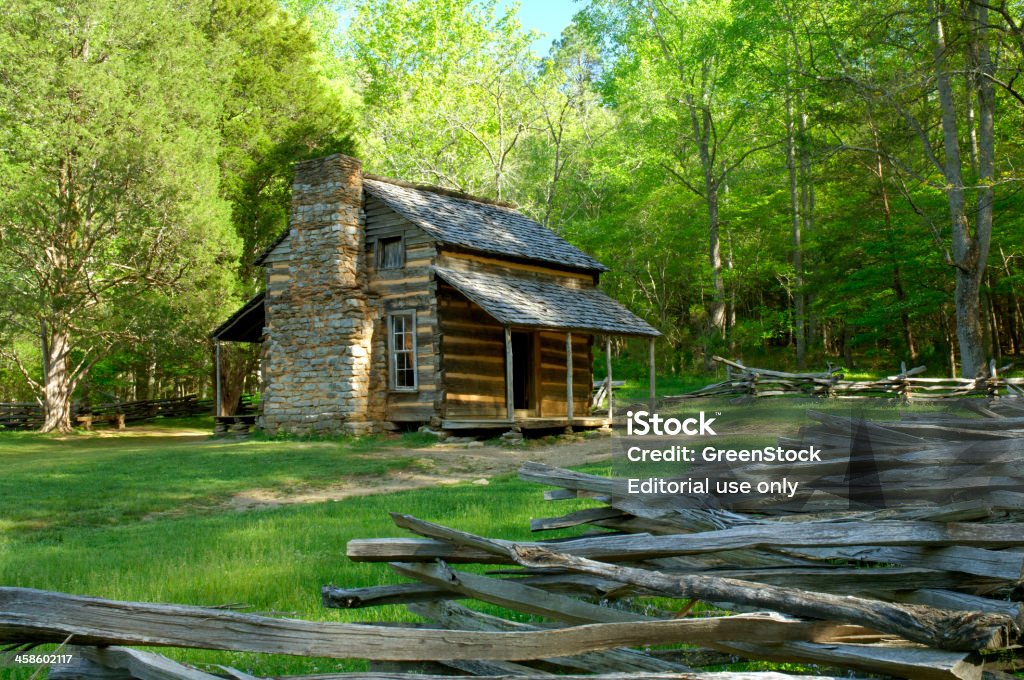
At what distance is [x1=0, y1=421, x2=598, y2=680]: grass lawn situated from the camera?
544 centimetres

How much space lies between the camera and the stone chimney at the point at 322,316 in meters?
20.1

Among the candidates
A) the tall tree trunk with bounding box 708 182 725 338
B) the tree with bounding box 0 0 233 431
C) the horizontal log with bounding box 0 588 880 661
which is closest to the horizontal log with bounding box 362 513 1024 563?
the horizontal log with bounding box 0 588 880 661

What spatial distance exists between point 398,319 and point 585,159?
80.2 ft

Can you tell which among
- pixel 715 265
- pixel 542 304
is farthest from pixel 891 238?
pixel 542 304

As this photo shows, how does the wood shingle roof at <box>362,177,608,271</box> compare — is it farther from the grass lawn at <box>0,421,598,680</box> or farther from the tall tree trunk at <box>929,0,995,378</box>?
the tall tree trunk at <box>929,0,995,378</box>

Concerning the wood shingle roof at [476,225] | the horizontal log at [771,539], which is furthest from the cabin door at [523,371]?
the horizontal log at [771,539]

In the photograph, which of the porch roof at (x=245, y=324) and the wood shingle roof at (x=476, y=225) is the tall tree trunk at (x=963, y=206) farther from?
the porch roof at (x=245, y=324)

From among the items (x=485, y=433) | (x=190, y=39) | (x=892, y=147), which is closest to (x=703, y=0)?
(x=892, y=147)

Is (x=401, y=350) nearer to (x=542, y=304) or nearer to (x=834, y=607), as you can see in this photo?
(x=542, y=304)

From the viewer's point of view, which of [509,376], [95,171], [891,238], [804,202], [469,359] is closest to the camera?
[509,376]

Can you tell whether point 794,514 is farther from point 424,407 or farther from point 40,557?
point 424,407

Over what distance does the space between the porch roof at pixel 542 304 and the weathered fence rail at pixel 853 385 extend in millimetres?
2823

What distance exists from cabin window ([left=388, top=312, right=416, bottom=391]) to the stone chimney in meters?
0.57

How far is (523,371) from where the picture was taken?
72.7 ft
